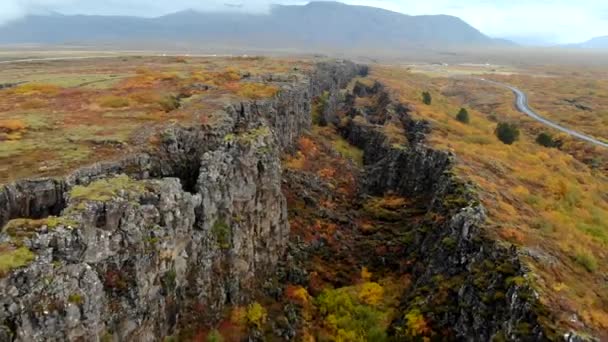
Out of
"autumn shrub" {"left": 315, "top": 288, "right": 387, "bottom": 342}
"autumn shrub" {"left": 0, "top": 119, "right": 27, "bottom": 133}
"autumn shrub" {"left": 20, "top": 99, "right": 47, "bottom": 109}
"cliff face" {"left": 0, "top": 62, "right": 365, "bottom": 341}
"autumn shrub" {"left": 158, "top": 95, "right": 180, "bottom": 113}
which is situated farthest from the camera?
"autumn shrub" {"left": 158, "top": 95, "right": 180, "bottom": 113}

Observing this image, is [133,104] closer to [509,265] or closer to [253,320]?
[253,320]

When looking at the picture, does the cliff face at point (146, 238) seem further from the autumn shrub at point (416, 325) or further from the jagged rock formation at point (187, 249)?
the autumn shrub at point (416, 325)

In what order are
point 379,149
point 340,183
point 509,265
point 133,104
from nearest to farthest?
1. point 509,265
2. point 133,104
3. point 340,183
4. point 379,149

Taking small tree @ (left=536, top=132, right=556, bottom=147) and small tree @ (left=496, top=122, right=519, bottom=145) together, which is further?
small tree @ (left=536, top=132, right=556, bottom=147)

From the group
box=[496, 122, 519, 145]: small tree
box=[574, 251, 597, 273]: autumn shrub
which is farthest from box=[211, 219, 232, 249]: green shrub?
box=[496, 122, 519, 145]: small tree

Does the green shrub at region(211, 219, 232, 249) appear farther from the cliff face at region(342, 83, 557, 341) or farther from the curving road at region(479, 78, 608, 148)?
the curving road at region(479, 78, 608, 148)

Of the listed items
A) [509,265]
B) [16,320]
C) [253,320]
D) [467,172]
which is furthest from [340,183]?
[16,320]

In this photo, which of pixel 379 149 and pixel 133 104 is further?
pixel 379 149

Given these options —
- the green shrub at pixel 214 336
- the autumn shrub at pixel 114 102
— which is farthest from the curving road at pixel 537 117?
the green shrub at pixel 214 336
